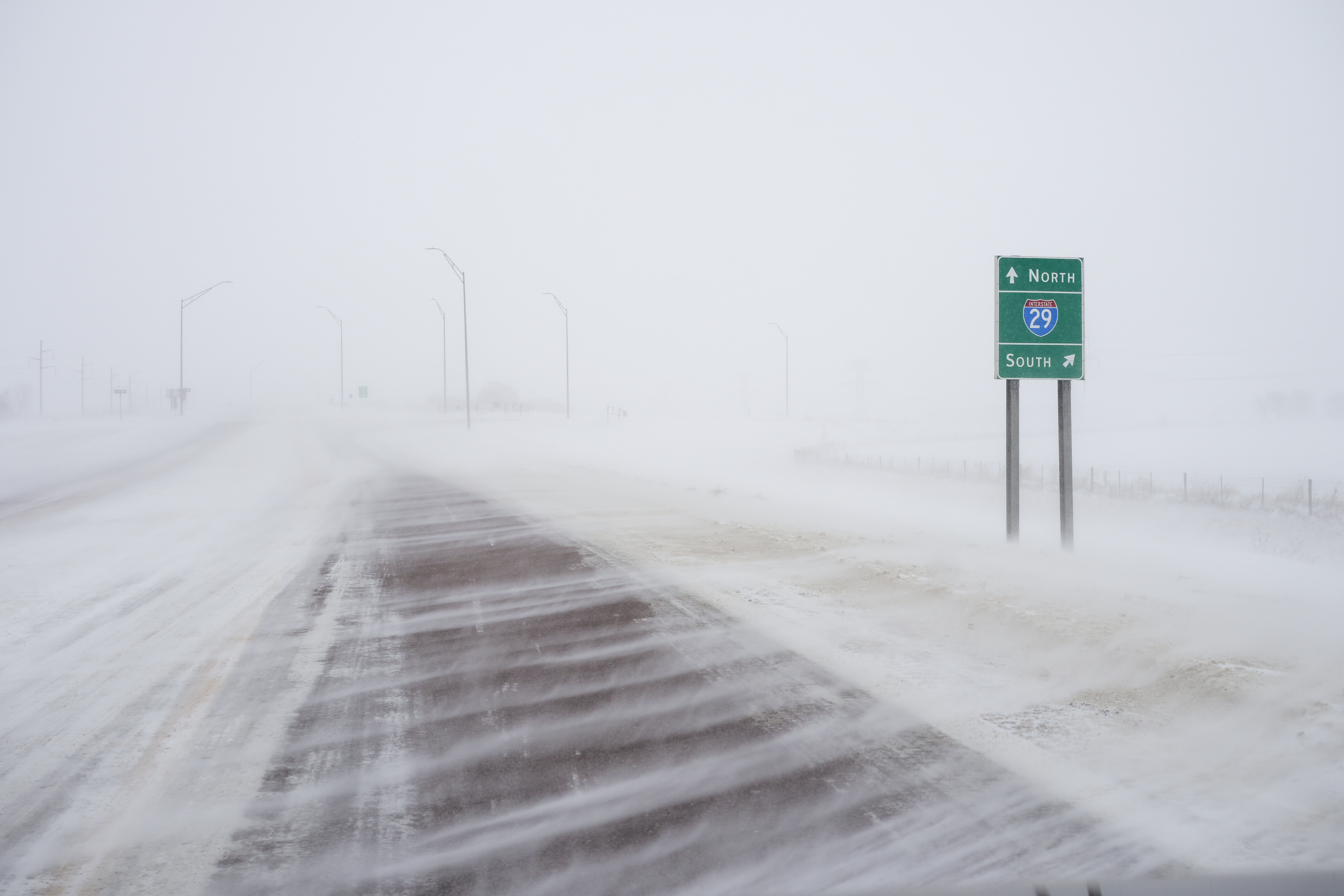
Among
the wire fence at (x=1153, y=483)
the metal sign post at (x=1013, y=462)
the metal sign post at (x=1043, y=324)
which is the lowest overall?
the wire fence at (x=1153, y=483)

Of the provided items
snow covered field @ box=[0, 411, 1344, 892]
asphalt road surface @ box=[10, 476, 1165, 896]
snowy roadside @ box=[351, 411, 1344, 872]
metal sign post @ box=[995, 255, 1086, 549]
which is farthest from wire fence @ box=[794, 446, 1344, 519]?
asphalt road surface @ box=[10, 476, 1165, 896]

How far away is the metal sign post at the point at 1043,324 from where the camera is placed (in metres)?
11.3

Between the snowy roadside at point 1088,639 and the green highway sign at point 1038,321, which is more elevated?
the green highway sign at point 1038,321

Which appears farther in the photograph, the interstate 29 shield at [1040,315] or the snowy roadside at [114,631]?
the interstate 29 shield at [1040,315]

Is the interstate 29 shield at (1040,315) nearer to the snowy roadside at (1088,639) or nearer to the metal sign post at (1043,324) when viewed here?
the metal sign post at (1043,324)

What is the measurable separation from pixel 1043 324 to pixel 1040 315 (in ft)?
0.41

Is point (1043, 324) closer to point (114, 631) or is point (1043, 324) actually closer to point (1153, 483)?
point (114, 631)

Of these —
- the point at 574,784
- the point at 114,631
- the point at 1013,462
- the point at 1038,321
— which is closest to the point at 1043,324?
the point at 1038,321

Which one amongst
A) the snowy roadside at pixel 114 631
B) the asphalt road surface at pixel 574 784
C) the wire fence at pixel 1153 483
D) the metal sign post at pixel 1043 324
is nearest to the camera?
the asphalt road surface at pixel 574 784

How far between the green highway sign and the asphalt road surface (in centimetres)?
631

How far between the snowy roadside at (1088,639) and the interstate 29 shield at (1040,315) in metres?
3.03

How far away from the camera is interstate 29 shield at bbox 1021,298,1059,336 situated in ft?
37.2

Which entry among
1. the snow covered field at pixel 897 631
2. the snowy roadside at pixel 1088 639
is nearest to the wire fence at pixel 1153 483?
the snow covered field at pixel 897 631

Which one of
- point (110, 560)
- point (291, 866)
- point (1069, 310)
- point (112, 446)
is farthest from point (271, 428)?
point (291, 866)
